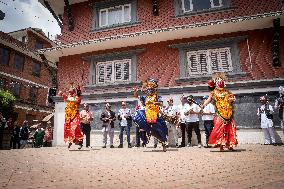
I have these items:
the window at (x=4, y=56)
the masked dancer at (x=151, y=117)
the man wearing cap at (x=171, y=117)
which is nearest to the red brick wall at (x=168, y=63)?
the man wearing cap at (x=171, y=117)

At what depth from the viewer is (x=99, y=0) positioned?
1416cm

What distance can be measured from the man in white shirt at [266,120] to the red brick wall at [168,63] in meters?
1.65

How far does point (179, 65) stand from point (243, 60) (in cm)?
286

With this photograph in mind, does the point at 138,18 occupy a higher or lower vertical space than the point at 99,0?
lower

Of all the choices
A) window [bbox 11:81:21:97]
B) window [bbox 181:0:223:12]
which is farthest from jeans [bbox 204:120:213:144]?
window [bbox 11:81:21:97]

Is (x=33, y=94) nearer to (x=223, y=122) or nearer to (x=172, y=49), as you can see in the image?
(x=172, y=49)

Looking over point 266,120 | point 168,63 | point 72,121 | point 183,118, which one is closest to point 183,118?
point 183,118

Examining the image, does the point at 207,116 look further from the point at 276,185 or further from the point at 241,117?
the point at 276,185

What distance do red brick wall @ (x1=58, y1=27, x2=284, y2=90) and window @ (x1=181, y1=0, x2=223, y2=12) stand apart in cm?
180

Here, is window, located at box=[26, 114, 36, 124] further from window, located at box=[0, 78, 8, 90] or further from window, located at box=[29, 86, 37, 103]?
window, located at box=[0, 78, 8, 90]

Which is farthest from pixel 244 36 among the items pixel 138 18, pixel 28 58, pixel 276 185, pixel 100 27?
pixel 28 58

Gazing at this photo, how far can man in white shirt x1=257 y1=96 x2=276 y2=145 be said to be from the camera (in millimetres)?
9117

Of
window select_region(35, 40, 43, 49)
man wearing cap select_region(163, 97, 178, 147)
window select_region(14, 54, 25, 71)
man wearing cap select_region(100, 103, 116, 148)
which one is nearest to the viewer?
man wearing cap select_region(163, 97, 178, 147)

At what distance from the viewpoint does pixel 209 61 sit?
1155 centimetres
